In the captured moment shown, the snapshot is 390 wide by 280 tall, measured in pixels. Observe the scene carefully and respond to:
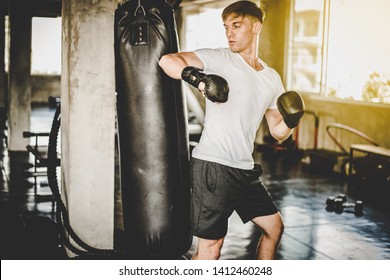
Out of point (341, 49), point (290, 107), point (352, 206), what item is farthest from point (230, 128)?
point (341, 49)

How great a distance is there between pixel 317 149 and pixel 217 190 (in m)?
5.55

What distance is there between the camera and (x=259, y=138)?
9.75m

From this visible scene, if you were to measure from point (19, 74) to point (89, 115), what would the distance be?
5.27m

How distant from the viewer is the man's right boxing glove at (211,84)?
250 cm

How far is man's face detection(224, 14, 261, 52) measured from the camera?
279cm

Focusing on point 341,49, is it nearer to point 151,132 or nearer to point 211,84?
point 151,132

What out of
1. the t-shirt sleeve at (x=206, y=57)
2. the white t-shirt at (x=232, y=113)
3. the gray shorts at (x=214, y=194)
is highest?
the t-shirt sleeve at (x=206, y=57)

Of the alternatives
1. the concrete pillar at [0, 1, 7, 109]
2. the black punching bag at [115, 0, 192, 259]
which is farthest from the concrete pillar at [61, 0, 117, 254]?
the concrete pillar at [0, 1, 7, 109]

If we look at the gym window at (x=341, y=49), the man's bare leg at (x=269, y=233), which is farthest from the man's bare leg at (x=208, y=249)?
the gym window at (x=341, y=49)

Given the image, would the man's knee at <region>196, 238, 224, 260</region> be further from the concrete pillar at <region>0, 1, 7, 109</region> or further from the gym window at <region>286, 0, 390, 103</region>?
the concrete pillar at <region>0, 1, 7, 109</region>

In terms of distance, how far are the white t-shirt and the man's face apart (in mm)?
54

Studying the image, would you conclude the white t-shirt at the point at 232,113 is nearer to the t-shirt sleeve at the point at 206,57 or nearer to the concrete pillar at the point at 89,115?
the t-shirt sleeve at the point at 206,57

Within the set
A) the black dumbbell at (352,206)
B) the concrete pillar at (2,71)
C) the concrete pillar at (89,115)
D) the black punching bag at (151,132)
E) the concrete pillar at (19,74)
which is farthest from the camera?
the concrete pillar at (2,71)

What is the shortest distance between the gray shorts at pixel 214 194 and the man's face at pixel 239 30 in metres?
0.63
